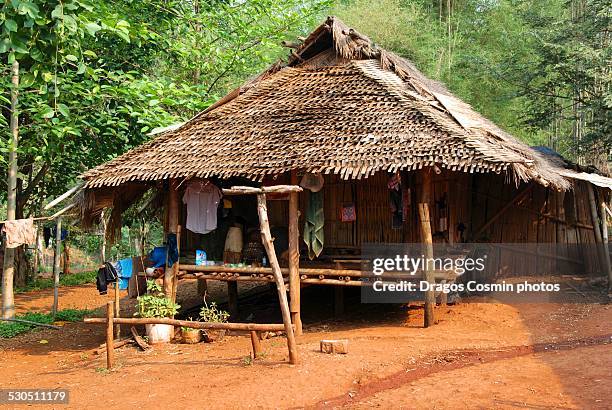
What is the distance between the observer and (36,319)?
12.3 metres

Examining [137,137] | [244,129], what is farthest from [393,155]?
[137,137]

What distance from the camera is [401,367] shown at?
23.4 ft

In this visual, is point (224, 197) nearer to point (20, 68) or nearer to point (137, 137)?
point (137, 137)

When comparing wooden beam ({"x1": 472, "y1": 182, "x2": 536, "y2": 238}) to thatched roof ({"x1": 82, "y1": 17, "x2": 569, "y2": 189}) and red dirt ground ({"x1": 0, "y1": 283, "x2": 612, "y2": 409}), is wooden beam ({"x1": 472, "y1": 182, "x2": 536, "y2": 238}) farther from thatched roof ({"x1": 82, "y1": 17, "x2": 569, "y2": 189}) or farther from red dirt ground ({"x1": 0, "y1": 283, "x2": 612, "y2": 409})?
red dirt ground ({"x1": 0, "y1": 283, "x2": 612, "y2": 409})

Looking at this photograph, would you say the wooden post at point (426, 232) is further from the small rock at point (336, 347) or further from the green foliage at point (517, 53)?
the green foliage at point (517, 53)

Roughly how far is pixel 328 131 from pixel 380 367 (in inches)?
156

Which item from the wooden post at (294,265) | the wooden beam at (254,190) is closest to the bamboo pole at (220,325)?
the wooden post at (294,265)

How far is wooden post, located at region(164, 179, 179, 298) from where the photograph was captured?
9.74 metres

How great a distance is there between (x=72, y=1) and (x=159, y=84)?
6366mm

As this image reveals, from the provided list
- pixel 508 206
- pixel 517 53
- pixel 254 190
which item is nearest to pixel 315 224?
pixel 254 190

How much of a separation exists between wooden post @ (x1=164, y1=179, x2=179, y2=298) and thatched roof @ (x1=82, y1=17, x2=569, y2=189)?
1.74ft

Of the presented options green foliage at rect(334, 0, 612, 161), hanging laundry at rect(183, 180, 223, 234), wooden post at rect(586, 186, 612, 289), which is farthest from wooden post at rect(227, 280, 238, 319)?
green foliage at rect(334, 0, 612, 161)

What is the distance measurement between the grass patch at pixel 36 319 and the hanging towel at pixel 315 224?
6.21 metres

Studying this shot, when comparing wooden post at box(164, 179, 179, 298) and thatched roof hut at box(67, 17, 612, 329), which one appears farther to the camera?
wooden post at box(164, 179, 179, 298)
